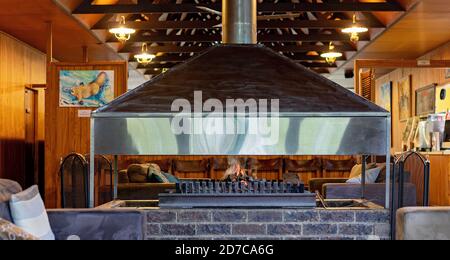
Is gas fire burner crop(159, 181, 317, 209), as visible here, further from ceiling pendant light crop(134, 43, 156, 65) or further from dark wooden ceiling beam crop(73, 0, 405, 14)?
ceiling pendant light crop(134, 43, 156, 65)

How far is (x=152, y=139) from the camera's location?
4.41 meters

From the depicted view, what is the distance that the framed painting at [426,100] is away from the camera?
12.2 m

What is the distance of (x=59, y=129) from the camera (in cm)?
928

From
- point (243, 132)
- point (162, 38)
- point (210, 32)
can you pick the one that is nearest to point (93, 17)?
point (162, 38)

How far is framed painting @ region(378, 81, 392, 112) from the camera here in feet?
52.5

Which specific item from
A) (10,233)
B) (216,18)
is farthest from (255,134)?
(216,18)

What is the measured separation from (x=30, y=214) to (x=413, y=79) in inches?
449

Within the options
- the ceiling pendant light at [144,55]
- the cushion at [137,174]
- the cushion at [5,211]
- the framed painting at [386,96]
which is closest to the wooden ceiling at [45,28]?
the ceiling pendant light at [144,55]

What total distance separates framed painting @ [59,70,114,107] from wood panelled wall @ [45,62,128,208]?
0.06 metres

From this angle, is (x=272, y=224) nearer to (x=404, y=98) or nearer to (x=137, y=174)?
(x=137, y=174)

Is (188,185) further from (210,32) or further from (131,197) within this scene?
(210,32)

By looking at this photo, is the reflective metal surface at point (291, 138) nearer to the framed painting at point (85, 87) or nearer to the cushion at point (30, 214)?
the cushion at point (30, 214)

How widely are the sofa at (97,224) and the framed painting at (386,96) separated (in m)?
12.6
